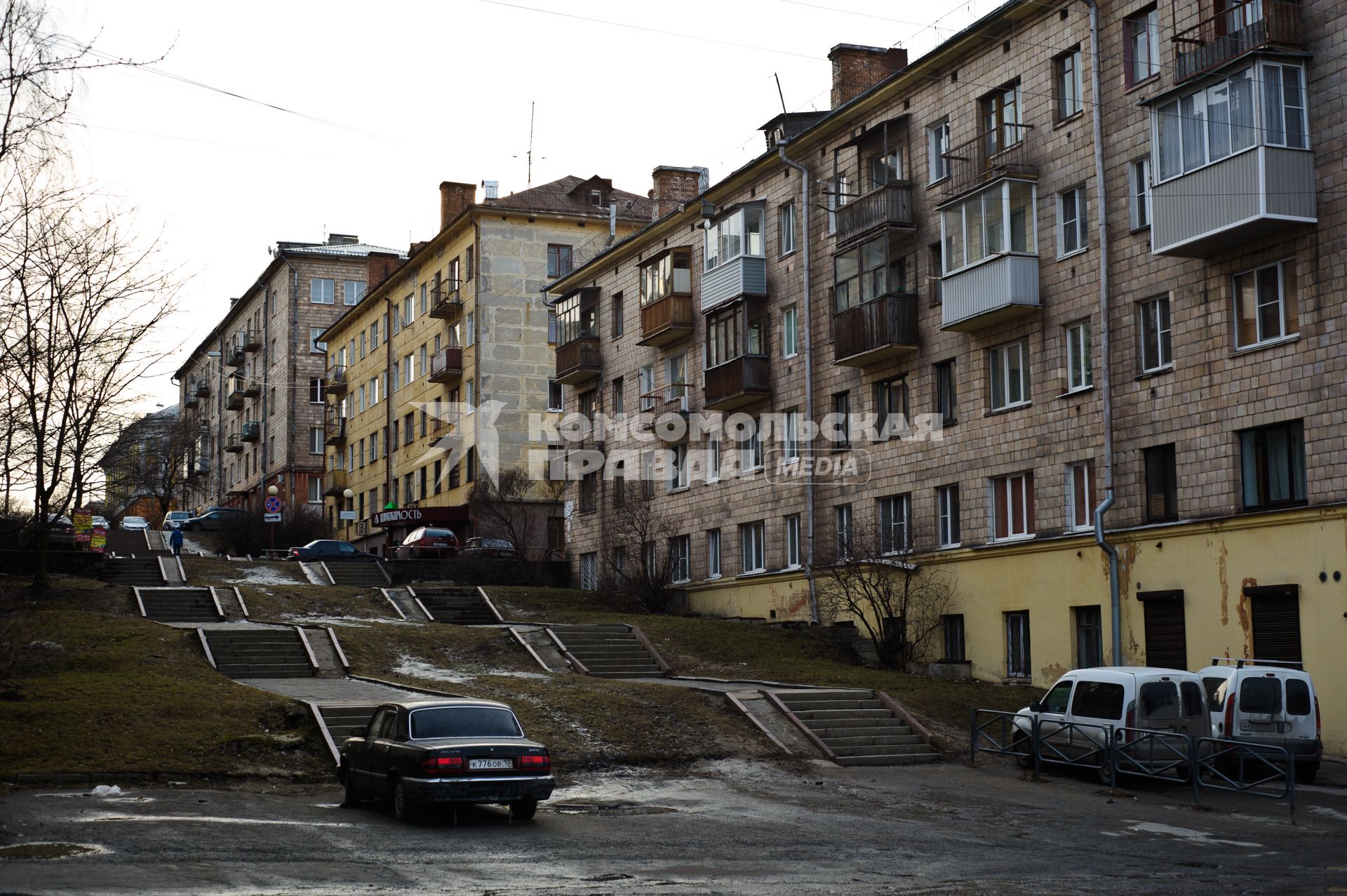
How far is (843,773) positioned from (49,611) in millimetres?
19142

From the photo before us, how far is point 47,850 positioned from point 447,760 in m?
4.08

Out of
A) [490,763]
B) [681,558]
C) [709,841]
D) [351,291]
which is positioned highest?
[351,291]

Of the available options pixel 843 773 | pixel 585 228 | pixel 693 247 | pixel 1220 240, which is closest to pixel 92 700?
pixel 843 773

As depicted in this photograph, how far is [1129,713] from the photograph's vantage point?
762 inches

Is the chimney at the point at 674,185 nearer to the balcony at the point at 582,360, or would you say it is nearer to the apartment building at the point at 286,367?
the balcony at the point at 582,360

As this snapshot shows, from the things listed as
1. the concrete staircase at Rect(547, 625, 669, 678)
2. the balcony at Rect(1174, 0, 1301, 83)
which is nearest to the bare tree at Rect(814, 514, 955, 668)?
the concrete staircase at Rect(547, 625, 669, 678)

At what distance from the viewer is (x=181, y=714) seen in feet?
66.4

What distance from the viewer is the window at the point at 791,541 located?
36906 millimetres

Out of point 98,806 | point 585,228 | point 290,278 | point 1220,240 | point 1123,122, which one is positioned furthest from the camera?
point 290,278

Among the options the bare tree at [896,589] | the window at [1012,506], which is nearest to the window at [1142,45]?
the window at [1012,506]

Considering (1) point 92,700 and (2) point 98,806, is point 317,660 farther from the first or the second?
(2) point 98,806

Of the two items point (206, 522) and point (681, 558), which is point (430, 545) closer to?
point (681, 558)

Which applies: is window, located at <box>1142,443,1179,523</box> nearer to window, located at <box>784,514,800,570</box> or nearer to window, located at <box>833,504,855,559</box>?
window, located at <box>833,504,855,559</box>

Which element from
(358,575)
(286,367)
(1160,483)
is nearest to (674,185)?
(358,575)
